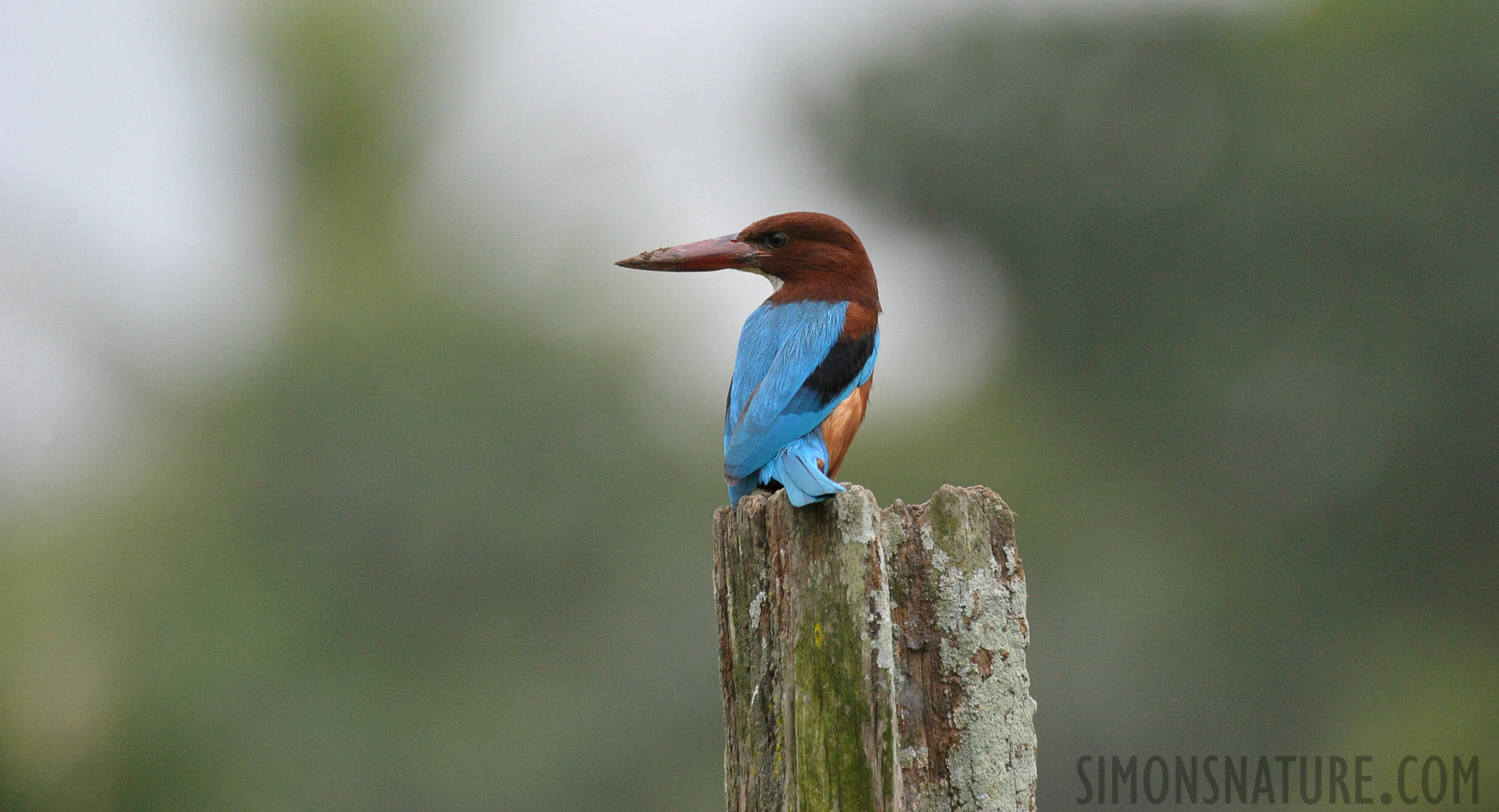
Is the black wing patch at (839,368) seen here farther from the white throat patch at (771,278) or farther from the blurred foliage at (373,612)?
the blurred foliage at (373,612)

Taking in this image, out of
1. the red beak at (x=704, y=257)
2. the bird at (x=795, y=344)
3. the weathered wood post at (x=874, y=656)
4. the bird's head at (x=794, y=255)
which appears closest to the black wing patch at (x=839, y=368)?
the bird at (x=795, y=344)

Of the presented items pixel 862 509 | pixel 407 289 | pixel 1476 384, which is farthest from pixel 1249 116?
pixel 862 509

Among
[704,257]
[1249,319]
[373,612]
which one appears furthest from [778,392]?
[1249,319]

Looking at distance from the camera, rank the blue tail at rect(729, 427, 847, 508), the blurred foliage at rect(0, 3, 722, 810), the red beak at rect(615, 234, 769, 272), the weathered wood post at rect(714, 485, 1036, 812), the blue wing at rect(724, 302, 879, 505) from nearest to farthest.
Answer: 1. the weathered wood post at rect(714, 485, 1036, 812)
2. the blue tail at rect(729, 427, 847, 508)
3. the blue wing at rect(724, 302, 879, 505)
4. the red beak at rect(615, 234, 769, 272)
5. the blurred foliage at rect(0, 3, 722, 810)

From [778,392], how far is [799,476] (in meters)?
1.39

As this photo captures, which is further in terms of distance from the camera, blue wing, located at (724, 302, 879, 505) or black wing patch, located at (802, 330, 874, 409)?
black wing patch, located at (802, 330, 874, 409)

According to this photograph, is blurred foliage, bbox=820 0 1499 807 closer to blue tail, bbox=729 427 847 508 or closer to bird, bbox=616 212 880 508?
bird, bbox=616 212 880 508

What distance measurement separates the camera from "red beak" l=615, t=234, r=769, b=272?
5336mm

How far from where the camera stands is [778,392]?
14.8ft

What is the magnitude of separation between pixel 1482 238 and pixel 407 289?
55.3 ft

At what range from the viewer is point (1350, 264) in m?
20.4

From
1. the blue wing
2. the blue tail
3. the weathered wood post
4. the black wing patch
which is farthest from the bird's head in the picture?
the weathered wood post

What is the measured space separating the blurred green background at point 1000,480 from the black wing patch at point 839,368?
11.3 meters

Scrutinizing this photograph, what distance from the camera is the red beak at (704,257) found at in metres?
5.34
